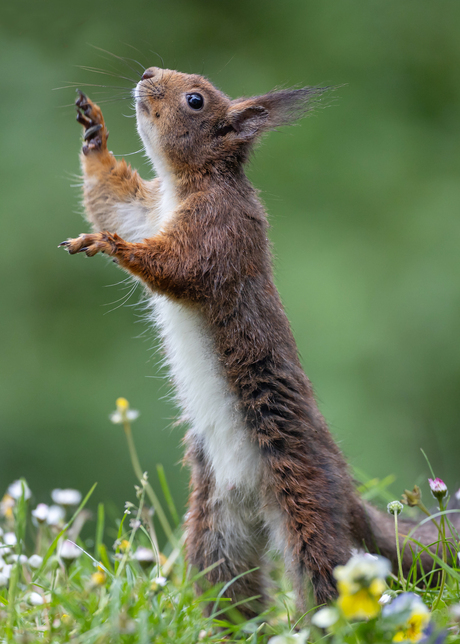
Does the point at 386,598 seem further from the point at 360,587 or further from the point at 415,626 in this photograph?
the point at 360,587

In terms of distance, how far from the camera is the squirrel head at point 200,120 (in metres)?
3.24

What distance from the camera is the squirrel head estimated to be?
128 inches

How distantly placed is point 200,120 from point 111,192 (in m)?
0.60

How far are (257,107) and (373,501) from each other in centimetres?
215

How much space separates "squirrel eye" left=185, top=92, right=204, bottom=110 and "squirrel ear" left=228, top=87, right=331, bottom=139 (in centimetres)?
15

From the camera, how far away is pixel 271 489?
110 inches

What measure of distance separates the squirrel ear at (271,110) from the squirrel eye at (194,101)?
Result: 6.1 inches

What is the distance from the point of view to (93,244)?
8.95 feet

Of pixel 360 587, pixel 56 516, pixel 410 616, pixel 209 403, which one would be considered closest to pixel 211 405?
pixel 209 403

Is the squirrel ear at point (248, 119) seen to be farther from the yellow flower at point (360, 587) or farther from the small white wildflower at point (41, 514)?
the yellow flower at point (360, 587)

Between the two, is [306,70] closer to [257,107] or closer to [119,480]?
[257,107]

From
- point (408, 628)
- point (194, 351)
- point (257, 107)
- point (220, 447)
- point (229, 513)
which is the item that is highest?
point (257, 107)

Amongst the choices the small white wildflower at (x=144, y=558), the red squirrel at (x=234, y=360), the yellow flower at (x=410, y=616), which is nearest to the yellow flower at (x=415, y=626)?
the yellow flower at (x=410, y=616)

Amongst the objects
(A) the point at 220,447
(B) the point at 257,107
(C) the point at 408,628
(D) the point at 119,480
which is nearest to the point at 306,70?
(B) the point at 257,107
